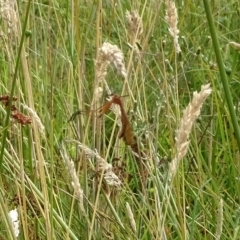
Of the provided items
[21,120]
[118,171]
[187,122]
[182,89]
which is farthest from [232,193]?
[187,122]

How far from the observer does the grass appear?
0.98m

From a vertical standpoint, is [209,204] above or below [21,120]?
below

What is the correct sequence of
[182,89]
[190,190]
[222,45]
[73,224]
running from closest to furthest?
[73,224], [190,190], [182,89], [222,45]

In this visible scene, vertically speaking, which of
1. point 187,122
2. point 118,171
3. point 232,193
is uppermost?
point 187,122

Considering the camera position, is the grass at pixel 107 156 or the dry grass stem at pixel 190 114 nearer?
the dry grass stem at pixel 190 114

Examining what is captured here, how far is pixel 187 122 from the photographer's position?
28.3 inches

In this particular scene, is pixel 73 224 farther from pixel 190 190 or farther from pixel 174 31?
pixel 174 31

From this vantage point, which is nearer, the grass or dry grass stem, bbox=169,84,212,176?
dry grass stem, bbox=169,84,212,176

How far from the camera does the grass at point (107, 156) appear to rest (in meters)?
0.98

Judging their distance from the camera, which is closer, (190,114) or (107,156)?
(190,114)

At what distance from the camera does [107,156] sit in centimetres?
98

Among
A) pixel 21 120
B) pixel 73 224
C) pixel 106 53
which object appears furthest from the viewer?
pixel 73 224

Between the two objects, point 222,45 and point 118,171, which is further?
point 222,45

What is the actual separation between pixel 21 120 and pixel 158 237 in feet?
0.85
